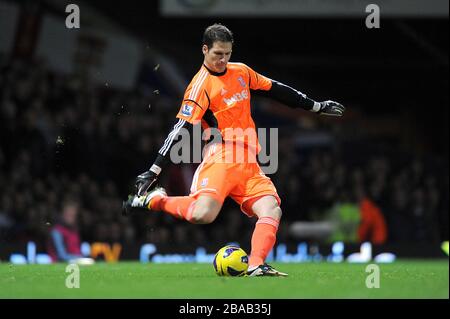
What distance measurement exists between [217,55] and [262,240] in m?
1.51

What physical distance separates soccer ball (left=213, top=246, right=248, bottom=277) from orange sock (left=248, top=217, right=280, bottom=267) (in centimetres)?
9

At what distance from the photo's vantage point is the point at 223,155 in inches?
325

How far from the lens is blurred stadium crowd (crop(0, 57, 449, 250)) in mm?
Result: 14883

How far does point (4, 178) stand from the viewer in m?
15.1

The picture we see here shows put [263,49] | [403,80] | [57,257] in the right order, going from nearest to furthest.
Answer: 1. [57,257]
2. [263,49]
3. [403,80]

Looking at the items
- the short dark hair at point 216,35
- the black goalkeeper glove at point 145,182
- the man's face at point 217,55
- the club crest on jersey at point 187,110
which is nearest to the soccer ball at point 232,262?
the black goalkeeper glove at point 145,182

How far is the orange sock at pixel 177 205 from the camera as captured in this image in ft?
26.9

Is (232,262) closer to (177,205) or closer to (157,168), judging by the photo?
(177,205)

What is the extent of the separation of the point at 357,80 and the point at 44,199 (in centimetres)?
1088

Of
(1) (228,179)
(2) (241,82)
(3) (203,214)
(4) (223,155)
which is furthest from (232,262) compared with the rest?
(2) (241,82)

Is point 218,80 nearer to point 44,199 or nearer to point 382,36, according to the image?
point 44,199

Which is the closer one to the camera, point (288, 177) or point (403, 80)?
point (288, 177)

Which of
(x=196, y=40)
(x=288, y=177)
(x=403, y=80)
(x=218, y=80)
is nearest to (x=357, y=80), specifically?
(x=403, y=80)

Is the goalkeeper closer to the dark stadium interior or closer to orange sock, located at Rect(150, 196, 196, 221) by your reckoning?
orange sock, located at Rect(150, 196, 196, 221)
